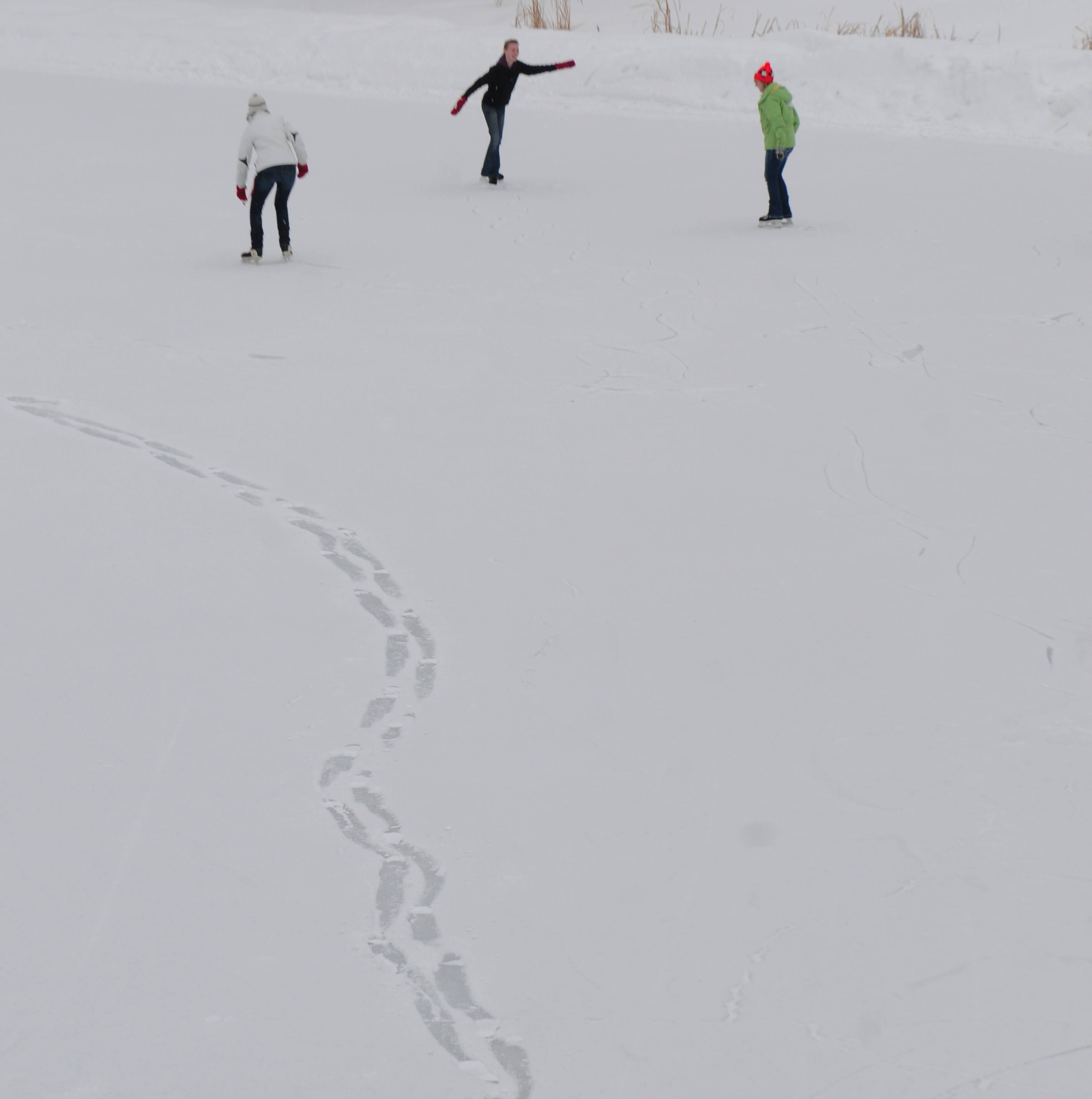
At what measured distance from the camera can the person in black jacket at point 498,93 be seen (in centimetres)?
1242

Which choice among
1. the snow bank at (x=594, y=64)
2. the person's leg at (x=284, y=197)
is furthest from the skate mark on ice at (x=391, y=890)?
the snow bank at (x=594, y=64)

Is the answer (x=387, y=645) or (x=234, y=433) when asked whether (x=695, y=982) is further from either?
(x=234, y=433)

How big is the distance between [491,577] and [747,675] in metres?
1.01

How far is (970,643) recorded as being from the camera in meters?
4.34

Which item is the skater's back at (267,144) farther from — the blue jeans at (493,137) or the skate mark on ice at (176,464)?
the skate mark on ice at (176,464)

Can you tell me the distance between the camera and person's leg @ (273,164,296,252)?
9.91 metres

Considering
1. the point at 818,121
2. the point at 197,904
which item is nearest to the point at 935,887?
the point at 197,904

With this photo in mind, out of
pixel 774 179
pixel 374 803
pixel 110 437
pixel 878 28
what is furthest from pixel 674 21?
pixel 374 803

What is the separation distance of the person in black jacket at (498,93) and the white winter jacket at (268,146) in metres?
2.67

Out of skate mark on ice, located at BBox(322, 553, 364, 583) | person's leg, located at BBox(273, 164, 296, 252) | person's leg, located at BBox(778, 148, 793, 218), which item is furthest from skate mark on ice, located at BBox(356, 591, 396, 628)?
person's leg, located at BBox(778, 148, 793, 218)

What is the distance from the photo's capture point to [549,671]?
417 centimetres

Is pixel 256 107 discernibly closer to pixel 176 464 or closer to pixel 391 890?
pixel 176 464

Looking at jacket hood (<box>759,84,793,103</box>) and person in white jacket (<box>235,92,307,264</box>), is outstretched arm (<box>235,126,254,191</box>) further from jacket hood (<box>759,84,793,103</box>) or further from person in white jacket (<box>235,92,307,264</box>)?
jacket hood (<box>759,84,793,103</box>)

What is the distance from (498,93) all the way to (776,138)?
2878mm
